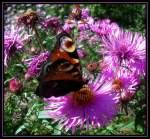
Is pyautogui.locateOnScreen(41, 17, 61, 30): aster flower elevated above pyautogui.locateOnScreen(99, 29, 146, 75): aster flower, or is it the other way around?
pyautogui.locateOnScreen(41, 17, 61, 30): aster flower

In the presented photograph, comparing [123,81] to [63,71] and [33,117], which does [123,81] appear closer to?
[63,71]

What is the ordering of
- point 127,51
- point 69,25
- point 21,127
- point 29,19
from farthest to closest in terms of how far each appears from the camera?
point 69,25 → point 29,19 → point 21,127 → point 127,51

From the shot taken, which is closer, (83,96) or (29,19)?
(83,96)

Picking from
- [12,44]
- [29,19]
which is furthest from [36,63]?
[29,19]

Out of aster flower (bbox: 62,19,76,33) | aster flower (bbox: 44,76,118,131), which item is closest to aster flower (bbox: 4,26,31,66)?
aster flower (bbox: 62,19,76,33)

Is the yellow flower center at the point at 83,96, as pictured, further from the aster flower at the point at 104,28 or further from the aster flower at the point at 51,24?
the aster flower at the point at 51,24

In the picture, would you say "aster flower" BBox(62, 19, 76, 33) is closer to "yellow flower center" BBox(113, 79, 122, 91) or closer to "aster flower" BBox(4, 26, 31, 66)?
"aster flower" BBox(4, 26, 31, 66)

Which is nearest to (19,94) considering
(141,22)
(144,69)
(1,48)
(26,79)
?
(26,79)

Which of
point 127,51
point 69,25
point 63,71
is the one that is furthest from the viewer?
point 69,25
